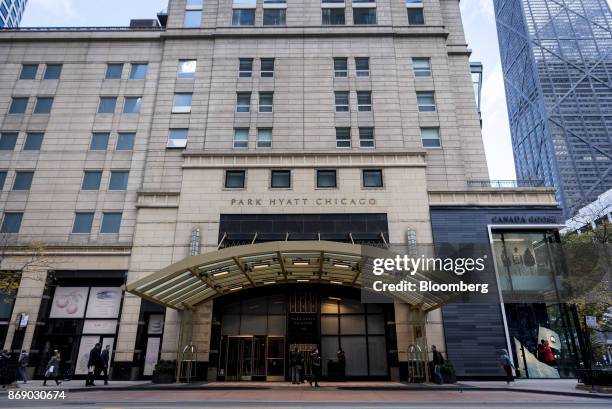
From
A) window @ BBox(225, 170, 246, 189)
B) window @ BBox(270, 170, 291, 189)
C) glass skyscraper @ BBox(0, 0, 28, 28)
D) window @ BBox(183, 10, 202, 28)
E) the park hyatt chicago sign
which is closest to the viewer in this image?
the park hyatt chicago sign

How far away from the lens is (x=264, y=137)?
1168 inches

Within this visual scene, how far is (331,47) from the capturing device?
32.5 m

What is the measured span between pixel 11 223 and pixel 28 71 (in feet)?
44.4

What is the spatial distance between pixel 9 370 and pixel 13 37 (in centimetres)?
2899

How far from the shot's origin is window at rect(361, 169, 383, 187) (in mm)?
27641

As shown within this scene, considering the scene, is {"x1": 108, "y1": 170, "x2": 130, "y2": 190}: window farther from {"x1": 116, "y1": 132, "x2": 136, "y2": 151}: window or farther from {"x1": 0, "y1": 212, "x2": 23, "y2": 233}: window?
{"x1": 0, "y1": 212, "x2": 23, "y2": 233}: window

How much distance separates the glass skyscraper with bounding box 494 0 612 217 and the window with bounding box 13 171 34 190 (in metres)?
115

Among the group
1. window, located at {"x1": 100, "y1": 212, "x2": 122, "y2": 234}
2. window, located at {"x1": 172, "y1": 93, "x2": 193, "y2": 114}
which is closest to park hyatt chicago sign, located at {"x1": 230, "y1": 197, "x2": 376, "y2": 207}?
window, located at {"x1": 100, "y1": 212, "x2": 122, "y2": 234}

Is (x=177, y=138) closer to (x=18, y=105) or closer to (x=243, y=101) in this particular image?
(x=243, y=101)

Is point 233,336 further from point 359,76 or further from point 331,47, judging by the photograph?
point 331,47

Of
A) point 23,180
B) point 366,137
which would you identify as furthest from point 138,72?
point 366,137

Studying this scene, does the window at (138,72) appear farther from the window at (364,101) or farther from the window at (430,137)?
the window at (430,137)

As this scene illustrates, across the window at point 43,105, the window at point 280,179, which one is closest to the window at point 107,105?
the window at point 43,105

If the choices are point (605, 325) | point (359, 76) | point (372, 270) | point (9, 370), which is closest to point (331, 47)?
point (359, 76)
